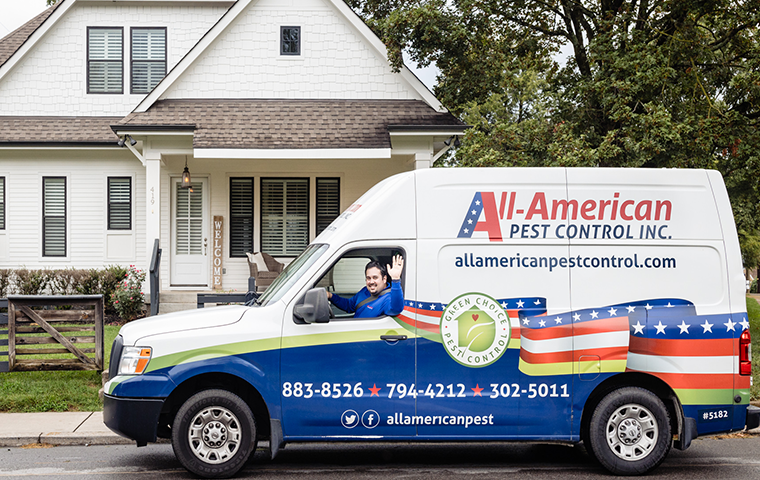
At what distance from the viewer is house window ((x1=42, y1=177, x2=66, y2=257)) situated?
1681 cm

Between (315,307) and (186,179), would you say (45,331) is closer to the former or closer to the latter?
(315,307)

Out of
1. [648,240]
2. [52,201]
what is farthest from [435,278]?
[52,201]

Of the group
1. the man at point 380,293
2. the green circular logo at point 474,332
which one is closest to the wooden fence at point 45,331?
the man at point 380,293

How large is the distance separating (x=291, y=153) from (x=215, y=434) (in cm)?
904

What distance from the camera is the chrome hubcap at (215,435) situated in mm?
5723

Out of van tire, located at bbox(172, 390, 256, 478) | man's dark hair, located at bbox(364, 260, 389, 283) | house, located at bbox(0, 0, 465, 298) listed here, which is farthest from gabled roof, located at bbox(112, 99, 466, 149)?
van tire, located at bbox(172, 390, 256, 478)

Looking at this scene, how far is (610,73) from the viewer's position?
1419 cm

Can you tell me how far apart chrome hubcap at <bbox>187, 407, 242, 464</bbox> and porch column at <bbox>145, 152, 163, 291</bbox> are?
9.12 m

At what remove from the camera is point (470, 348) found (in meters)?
5.78

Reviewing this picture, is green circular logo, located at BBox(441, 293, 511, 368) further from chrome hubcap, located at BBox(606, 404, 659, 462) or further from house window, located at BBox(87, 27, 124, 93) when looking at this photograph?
house window, located at BBox(87, 27, 124, 93)

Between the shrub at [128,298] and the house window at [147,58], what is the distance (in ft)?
17.5

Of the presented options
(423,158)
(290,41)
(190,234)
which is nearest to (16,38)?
(190,234)

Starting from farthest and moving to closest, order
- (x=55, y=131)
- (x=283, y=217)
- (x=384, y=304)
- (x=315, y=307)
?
(x=283, y=217), (x=55, y=131), (x=384, y=304), (x=315, y=307)

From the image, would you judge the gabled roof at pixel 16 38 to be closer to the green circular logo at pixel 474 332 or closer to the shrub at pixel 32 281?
the shrub at pixel 32 281
